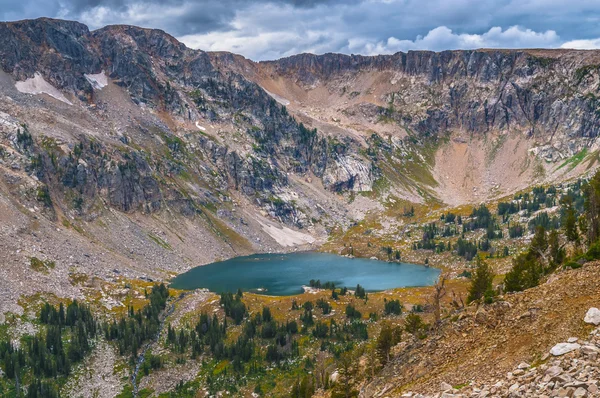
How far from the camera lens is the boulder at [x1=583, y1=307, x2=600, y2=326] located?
21.2 meters

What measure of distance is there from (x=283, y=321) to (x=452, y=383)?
84412mm

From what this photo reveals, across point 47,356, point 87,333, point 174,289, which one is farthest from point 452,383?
point 174,289

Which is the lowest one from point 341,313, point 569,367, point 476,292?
point 341,313

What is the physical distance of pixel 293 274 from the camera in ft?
536

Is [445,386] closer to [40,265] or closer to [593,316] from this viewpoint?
[593,316]

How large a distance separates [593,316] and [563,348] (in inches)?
135

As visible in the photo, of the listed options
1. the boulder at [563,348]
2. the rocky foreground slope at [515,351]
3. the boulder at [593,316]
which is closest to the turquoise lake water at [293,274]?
the rocky foreground slope at [515,351]

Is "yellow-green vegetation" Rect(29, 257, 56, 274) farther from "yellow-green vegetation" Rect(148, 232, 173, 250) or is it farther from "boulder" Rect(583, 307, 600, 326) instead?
"boulder" Rect(583, 307, 600, 326)

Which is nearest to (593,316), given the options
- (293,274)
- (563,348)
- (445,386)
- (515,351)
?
(563,348)

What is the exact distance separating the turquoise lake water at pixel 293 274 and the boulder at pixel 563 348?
390 ft

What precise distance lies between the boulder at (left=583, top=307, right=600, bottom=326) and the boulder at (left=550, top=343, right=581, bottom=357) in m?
2.93

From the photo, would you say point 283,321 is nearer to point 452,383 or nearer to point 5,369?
point 5,369

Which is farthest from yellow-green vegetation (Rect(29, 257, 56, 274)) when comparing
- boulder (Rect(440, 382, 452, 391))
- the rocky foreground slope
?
boulder (Rect(440, 382, 452, 391))

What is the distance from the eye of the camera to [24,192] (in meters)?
151
